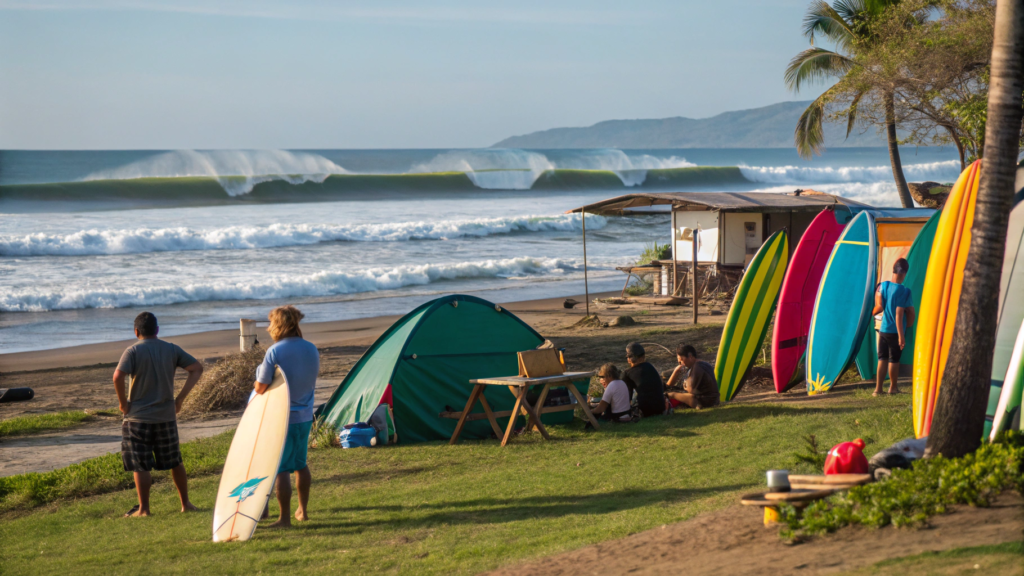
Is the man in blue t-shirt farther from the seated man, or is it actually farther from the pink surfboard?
the seated man

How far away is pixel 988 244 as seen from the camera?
4586 millimetres

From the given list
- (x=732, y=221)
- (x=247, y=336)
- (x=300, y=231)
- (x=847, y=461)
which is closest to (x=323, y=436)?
(x=247, y=336)

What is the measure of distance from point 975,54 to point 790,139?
530ft

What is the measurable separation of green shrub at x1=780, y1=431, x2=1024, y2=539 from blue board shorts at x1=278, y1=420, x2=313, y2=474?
9.83ft

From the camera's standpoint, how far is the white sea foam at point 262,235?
30.9 meters

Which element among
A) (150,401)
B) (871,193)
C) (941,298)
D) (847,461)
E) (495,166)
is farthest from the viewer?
(495,166)

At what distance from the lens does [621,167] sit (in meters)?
78.4

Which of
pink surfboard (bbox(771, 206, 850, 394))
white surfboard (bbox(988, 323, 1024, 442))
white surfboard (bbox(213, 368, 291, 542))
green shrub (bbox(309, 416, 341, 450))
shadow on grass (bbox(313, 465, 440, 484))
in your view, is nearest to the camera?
white surfboard (bbox(988, 323, 1024, 442))

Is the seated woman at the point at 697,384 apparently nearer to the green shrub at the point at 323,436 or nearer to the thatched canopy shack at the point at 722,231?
the green shrub at the point at 323,436

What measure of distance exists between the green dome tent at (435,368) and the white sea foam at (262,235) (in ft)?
84.2

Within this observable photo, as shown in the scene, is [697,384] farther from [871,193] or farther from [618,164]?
[618,164]

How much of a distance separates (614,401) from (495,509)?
2.98m

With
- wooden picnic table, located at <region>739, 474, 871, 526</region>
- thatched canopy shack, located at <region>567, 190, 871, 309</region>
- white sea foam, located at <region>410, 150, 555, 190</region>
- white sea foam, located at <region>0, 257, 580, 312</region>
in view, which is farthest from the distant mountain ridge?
wooden picnic table, located at <region>739, 474, 871, 526</region>

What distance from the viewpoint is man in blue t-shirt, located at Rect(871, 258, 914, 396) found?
8.38 metres
